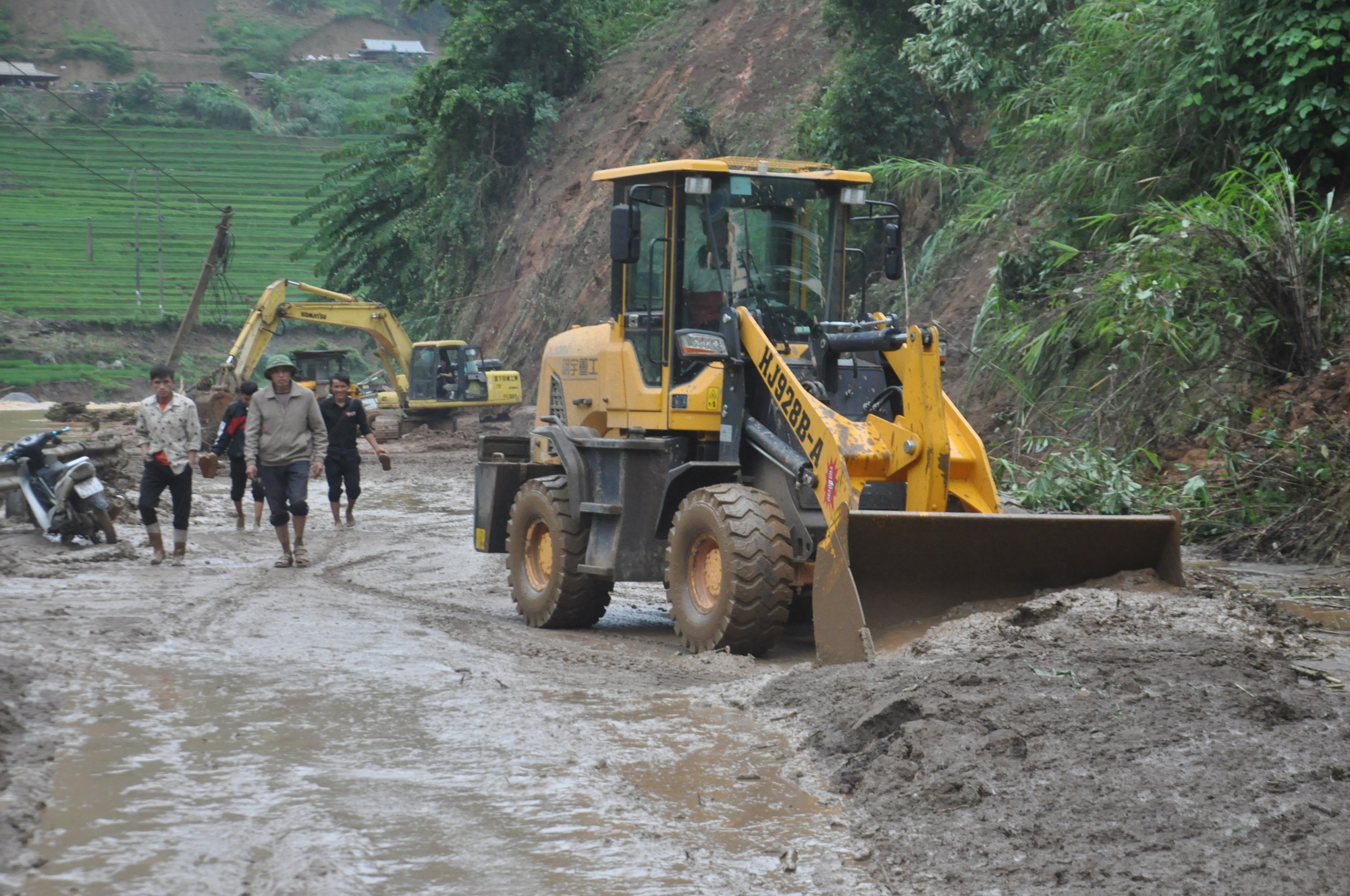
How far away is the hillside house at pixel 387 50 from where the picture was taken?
413ft

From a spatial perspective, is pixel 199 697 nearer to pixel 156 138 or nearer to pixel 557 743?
pixel 557 743

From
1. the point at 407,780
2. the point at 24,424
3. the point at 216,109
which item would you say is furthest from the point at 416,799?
the point at 216,109

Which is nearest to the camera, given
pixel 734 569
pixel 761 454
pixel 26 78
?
pixel 734 569

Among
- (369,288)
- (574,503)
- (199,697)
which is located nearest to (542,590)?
(574,503)

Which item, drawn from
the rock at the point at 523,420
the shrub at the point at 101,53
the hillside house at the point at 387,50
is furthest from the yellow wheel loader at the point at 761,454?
the hillside house at the point at 387,50

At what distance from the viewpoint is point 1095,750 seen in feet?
16.8

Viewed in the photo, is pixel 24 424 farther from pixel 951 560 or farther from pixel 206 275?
pixel 951 560

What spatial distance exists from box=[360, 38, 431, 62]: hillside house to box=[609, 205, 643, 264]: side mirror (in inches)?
4837

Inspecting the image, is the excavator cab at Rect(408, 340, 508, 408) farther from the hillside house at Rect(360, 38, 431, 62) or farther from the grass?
the hillside house at Rect(360, 38, 431, 62)

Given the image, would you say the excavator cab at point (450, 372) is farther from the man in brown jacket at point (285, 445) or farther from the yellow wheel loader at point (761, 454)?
the yellow wheel loader at point (761, 454)

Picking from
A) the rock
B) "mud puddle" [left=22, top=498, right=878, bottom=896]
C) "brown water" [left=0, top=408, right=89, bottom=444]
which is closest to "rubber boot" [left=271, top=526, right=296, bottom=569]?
"mud puddle" [left=22, top=498, right=878, bottom=896]

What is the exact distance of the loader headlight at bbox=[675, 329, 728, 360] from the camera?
8.83 meters

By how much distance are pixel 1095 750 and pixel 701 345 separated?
4.38 m

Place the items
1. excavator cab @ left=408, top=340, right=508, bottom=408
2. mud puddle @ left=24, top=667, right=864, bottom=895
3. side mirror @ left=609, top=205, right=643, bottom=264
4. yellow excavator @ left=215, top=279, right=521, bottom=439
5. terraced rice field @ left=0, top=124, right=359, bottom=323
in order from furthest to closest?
terraced rice field @ left=0, top=124, right=359, bottom=323 < excavator cab @ left=408, top=340, right=508, bottom=408 < yellow excavator @ left=215, top=279, right=521, bottom=439 < side mirror @ left=609, top=205, right=643, bottom=264 < mud puddle @ left=24, top=667, right=864, bottom=895
